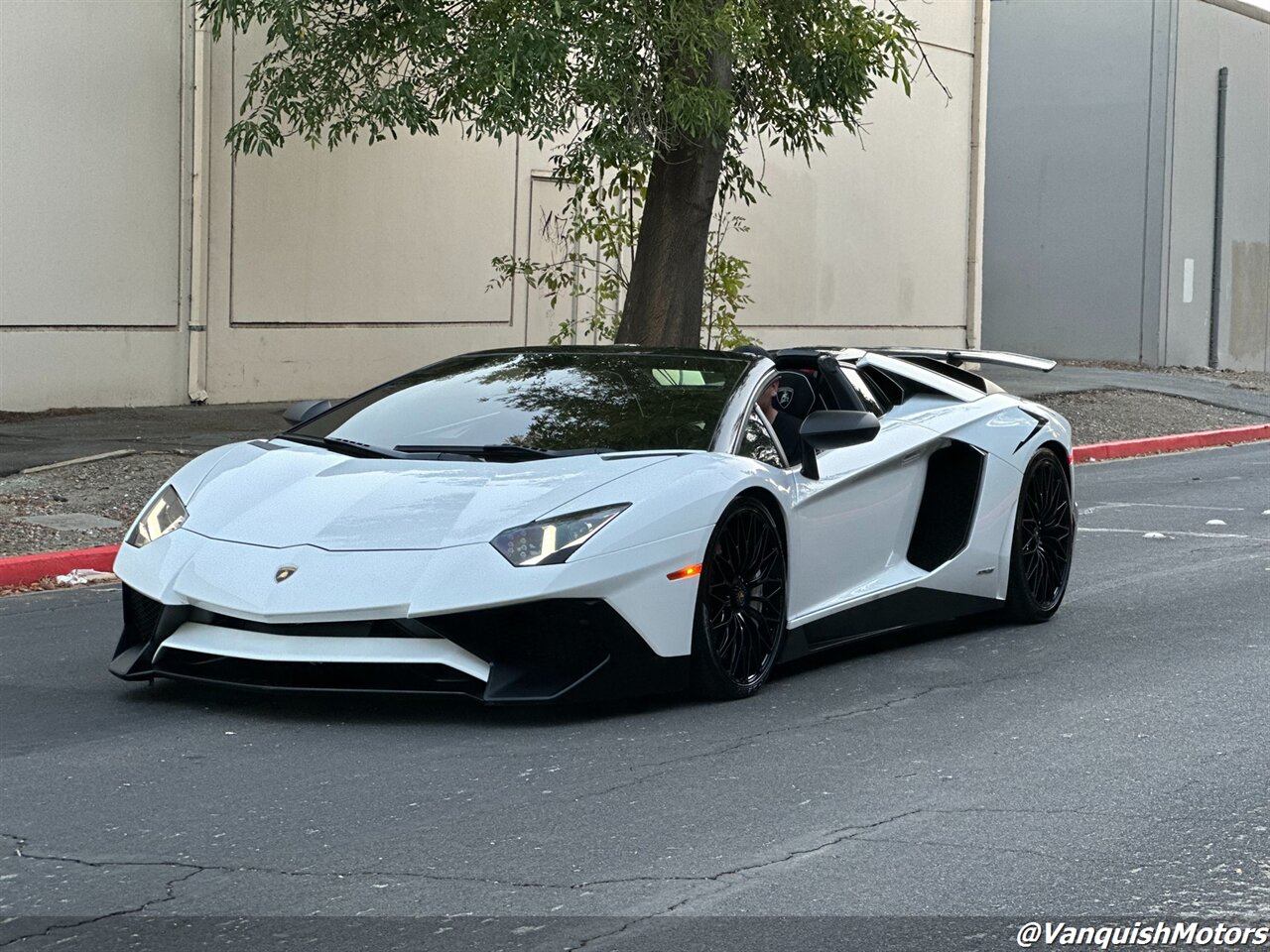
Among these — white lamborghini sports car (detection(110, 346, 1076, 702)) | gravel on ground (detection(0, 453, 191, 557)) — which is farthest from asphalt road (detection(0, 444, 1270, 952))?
gravel on ground (detection(0, 453, 191, 557))

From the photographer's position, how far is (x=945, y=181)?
28.6 m

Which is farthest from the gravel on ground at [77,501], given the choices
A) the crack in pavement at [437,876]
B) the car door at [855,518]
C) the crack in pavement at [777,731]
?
the crack in pavement at [437,876]

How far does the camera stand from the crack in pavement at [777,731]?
5.53 m

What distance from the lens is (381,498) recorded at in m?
6.29

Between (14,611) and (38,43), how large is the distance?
31.8 ft

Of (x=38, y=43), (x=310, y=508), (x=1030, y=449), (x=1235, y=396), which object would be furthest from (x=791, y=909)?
(x=1235, y=396)

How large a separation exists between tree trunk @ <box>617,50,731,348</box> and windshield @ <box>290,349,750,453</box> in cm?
829

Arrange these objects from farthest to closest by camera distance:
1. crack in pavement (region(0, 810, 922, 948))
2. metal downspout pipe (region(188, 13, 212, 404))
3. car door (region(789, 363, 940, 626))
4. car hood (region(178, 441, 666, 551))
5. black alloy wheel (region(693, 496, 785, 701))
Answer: metal downspout pipe (region(188, 13, 212, 404))
car door (region(789, 363, 940, 626))
black alloy wheel (region(693, 496, 785, 701))
car hood (region(178, 441, 666, 551))
crack in pavement (region(0, 810, 922, 948))

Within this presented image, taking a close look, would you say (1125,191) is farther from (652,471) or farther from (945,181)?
(652,471)

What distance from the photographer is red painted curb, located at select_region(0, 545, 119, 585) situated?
31.1 ft

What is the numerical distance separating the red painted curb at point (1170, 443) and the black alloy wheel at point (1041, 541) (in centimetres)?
979

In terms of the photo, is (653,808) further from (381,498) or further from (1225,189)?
(1225,189)

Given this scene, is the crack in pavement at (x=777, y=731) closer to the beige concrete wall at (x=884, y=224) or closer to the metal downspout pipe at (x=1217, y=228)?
the beige concrete wall at (x=884, y=224)

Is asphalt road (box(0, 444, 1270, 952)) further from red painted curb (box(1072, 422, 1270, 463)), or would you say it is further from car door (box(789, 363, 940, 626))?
red painted curb (box(1072, 422, 1270, 463))
